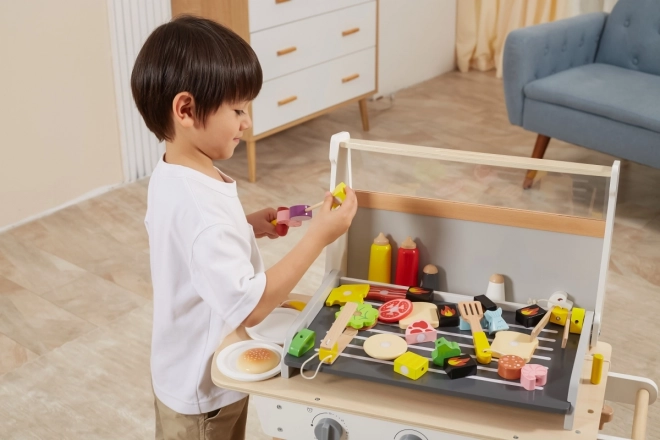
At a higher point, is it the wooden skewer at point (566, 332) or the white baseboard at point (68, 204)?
the wooden skewer at point (566, 332)

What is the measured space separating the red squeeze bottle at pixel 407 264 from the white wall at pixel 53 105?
6.80 feet

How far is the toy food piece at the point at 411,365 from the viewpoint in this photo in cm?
114

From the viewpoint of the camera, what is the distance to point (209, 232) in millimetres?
1157

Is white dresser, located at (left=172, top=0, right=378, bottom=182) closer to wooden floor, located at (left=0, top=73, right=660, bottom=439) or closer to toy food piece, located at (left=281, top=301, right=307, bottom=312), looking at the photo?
wooden floor, located at (left=0, top=73, right=660, bottom=439)

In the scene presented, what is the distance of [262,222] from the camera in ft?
4.81

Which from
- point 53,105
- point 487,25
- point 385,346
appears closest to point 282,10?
point 53,105

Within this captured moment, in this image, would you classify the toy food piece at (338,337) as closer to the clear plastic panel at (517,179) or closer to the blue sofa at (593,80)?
the clear plastic panel at (517,179)

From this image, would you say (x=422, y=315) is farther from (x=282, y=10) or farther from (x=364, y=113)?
(x=364, y=113)

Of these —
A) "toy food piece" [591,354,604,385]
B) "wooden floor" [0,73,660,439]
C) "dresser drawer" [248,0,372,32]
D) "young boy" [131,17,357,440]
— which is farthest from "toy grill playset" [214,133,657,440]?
"dresser drawer" [248,0,372,32]

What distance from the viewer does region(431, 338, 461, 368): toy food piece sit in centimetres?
117

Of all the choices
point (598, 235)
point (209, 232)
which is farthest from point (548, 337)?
point (209, 232)

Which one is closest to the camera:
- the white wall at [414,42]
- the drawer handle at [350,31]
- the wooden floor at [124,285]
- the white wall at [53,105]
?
the wooden floor at [124,285]

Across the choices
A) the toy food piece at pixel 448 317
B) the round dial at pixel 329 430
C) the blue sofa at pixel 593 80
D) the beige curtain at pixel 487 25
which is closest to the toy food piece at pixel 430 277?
the toy food piece at pixel 448 317

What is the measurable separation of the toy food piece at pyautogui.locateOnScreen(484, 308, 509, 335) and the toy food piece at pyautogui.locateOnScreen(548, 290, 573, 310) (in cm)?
8
